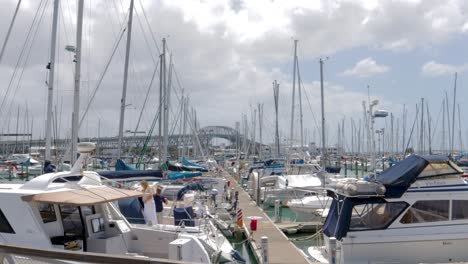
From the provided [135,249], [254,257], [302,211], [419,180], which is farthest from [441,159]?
[302,211]

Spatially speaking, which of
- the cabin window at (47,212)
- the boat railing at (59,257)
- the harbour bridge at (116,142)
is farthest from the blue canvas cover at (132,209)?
the harbour bridge at (116,142)

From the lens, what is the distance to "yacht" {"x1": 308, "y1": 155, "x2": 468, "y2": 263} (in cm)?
1374

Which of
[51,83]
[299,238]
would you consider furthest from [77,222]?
[299,238]

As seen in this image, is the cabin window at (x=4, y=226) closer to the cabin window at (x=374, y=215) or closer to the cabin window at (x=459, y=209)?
the cabin window at (x=374, y=215)

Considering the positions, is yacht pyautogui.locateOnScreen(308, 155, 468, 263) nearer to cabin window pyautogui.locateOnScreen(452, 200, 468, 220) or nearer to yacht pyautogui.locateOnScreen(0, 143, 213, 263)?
cabin window pyautogui.locateOnScreen(452, 200, 468, 220)

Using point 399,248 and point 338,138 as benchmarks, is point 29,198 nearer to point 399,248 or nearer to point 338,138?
point 399,248

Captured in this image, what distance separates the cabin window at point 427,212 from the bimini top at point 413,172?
1.94 feet

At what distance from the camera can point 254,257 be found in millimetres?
17609

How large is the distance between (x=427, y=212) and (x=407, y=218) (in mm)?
626

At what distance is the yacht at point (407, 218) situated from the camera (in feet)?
45.1

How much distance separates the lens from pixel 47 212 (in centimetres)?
930

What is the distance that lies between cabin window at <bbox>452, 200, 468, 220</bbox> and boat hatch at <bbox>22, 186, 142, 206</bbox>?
372 inches

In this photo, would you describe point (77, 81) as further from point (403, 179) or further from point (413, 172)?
point (413, 172)

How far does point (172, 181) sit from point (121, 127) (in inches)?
186
